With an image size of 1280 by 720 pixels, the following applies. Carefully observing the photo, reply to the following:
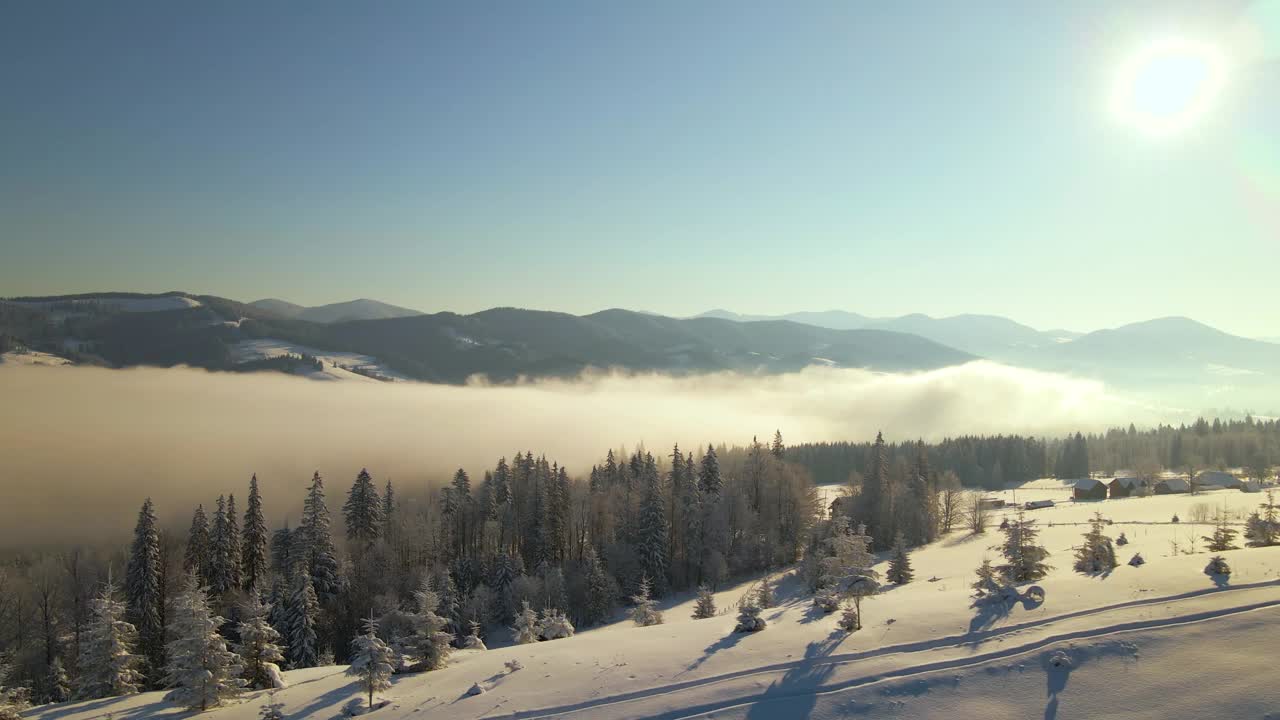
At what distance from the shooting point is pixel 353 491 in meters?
69.6

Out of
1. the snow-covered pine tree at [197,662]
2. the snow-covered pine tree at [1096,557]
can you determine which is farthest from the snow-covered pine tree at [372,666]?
the snow-covered pine tree at [1096,557]

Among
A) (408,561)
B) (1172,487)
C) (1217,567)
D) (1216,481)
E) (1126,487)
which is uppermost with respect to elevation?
(1217,567)

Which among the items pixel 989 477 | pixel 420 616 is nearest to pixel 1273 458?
pixel 989 477

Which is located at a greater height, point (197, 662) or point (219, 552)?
point (197, 662)

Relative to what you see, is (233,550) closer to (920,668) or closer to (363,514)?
(363,514)

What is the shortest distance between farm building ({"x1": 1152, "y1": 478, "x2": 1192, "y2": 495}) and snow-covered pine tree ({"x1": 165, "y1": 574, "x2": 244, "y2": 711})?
126 m

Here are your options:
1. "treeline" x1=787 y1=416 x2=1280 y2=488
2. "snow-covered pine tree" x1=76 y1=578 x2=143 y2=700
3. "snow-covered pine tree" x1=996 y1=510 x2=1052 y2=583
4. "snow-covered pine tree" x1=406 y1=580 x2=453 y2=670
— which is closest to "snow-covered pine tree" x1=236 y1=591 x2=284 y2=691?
"snow-covered pine tree" x1=406 y1=580 x2=453 y2=670

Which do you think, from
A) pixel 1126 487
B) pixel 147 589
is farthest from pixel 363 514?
pixel 1126 487

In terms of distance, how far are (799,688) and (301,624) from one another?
135 feet

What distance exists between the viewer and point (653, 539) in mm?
66125

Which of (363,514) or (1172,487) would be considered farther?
(1172,487)

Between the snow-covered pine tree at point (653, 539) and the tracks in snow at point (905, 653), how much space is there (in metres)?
40.7

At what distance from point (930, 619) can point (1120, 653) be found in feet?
23.4

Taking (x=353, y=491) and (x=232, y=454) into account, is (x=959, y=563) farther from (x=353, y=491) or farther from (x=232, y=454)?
(x=232, y=454)
